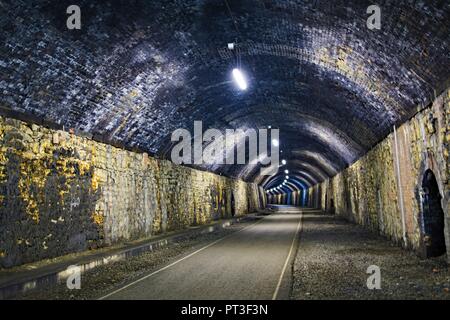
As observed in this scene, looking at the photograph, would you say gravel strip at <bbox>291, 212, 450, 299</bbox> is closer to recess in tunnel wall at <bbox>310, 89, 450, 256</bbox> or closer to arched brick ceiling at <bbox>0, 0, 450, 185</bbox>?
recess in tunnel wall at <bbox>310, 89, 450, 256</bbox>

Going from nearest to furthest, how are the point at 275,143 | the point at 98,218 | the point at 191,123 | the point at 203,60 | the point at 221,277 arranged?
the point at 221,277
the point at 203,60
the point at 98,218
the point at 191,123
the point at 275,143

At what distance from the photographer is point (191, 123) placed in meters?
17.5

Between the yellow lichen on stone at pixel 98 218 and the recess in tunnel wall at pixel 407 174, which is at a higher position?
the recess in tunnel wall at pixel 407 174

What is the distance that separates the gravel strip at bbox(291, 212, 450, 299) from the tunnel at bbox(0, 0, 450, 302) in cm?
5

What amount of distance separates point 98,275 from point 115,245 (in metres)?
4.53

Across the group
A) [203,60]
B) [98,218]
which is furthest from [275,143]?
Result: [98,218]

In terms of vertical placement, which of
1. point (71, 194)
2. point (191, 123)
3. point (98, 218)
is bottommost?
point (98, 218)

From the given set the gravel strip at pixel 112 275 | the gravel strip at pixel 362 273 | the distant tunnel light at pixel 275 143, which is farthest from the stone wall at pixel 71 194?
the distant tunnel light at pixel 275 143

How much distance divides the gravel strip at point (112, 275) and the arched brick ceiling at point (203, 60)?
12.7ft

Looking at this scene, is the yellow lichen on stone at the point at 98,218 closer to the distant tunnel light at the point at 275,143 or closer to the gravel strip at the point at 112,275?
the gravel strip at the point at 112,275

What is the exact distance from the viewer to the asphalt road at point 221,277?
22.7 ft

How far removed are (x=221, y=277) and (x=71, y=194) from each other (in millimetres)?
5209

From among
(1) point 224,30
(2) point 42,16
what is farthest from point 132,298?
(1) point 224,30

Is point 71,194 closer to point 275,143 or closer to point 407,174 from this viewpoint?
point 407,174
